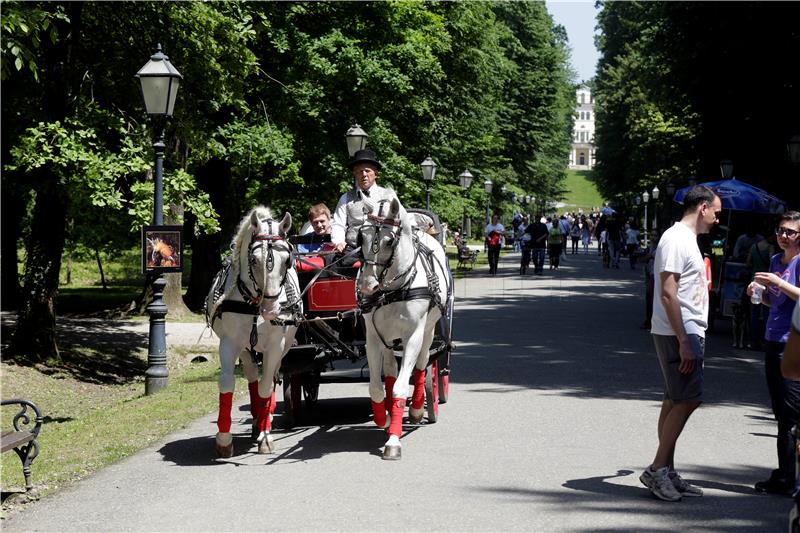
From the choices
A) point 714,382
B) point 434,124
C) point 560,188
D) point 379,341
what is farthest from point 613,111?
point 379,341

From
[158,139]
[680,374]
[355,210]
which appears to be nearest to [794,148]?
[158,139]

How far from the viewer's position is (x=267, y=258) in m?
8.64

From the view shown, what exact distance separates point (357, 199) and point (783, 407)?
14.6 ft

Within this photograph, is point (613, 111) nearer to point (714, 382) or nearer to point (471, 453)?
point (714, 382)

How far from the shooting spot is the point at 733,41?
2658 centimetres

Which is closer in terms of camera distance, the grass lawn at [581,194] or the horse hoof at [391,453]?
the horse hoof at [391,453]

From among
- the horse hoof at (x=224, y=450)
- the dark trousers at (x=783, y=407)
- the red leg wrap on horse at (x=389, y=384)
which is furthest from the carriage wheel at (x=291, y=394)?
the dark trousers at (x=783, y=407)

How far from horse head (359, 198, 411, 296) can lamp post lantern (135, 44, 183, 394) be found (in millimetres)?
6097

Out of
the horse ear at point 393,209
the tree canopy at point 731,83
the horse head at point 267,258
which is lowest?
the horse head at point 267,258

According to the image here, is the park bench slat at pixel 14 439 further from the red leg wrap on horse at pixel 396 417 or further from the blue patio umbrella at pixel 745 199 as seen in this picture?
the blue patio umbrella at pixel 745 199

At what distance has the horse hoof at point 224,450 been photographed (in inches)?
351

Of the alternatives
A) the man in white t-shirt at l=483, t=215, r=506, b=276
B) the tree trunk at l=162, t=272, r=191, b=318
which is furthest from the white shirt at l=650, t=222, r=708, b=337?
the man in white t-shirt at l=483, t=215, r=506, b=276

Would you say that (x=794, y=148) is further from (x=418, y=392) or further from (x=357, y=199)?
(x=418, y=392)

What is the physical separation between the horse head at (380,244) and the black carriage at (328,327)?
71 cm
